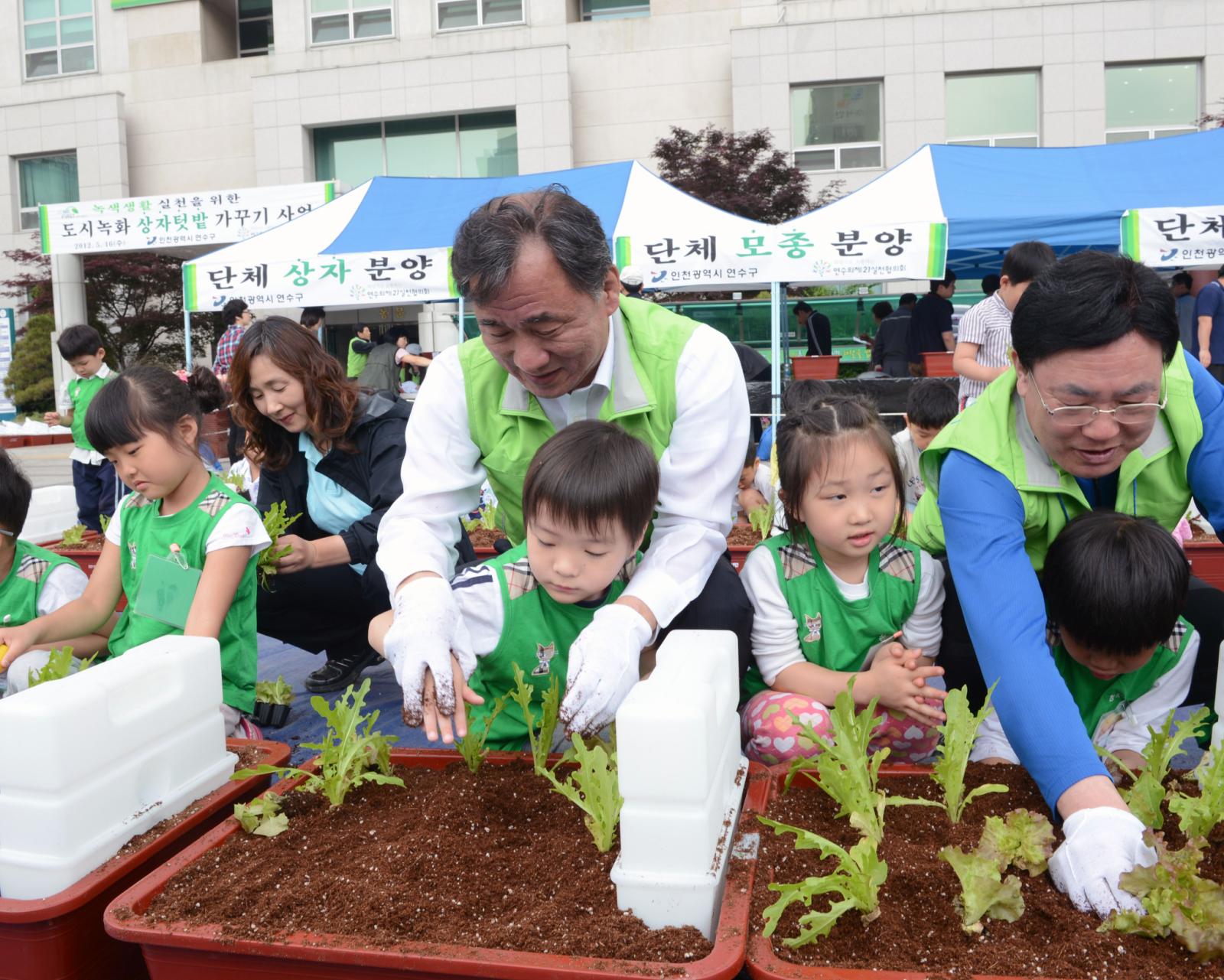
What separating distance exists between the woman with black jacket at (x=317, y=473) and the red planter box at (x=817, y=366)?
656 cm

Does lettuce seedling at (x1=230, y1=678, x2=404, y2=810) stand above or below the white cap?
below

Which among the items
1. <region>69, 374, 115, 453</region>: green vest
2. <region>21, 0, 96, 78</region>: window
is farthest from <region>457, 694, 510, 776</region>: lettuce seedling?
<region>21, 0, 96, 78</region>: window

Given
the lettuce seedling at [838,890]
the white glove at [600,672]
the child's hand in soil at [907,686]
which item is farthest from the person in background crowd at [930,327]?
the lettuce seedling at [838,890]

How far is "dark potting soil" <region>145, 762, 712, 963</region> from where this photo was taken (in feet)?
3.70

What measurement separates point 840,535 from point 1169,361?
0.65m

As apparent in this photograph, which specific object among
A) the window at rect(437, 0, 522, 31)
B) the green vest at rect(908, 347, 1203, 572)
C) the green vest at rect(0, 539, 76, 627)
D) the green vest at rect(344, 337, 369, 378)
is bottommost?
the green vest at rect(0, 539, 76, 627)

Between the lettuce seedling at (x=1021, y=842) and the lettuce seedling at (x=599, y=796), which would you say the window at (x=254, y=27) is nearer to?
the lettuce seedling at (x=599, y=796)

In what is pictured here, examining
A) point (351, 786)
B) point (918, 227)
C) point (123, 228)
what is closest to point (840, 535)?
point (351, 786)

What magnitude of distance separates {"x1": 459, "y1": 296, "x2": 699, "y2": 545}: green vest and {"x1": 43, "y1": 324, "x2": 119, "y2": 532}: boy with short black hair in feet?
13.9

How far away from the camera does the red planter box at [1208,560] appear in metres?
3.65

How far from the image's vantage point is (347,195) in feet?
28.8

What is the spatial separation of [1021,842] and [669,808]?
1.60ft

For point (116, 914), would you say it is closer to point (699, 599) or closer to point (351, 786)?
point (351, 786)

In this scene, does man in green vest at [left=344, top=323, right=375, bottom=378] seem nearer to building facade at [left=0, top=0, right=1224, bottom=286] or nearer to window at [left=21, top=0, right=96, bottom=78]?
building facade at [left=0, top=0, right=1224, bottom=286]
